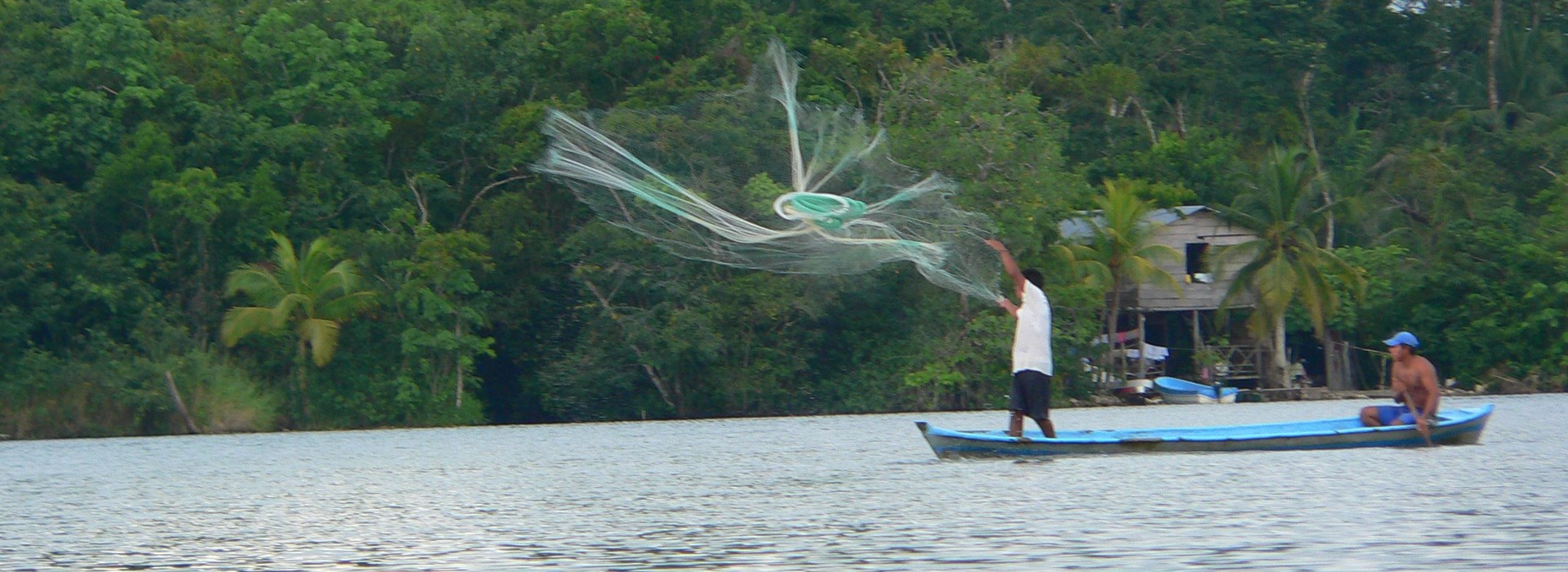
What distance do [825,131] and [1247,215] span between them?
1408 cm

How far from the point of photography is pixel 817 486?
13.1m

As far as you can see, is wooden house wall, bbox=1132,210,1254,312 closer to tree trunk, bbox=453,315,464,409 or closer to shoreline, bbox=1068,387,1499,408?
shoreline, bbox=1068,387,1499,408

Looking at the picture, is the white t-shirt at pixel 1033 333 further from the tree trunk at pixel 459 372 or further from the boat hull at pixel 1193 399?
the boat hull at pixel 1193 399

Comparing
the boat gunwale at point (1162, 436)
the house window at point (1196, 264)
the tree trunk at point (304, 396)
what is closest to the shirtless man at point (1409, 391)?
the boat gunwale at point (1162, 436)

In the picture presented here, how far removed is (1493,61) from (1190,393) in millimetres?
13307

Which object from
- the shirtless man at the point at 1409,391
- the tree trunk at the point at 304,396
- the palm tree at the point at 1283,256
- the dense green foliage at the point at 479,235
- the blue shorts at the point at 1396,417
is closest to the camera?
the shirtless man at the point at 1409,391

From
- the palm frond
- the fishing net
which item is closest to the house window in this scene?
the fishing net

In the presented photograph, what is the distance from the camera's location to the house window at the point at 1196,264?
37.9m

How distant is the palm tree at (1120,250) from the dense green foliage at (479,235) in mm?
870

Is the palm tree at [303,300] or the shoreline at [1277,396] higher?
the palm tree at [303,300]

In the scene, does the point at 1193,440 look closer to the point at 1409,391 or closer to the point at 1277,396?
the point at 1409,391

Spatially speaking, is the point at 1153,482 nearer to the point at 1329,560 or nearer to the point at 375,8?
the point at 1329,560

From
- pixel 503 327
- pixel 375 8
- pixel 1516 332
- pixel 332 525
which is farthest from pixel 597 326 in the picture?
pixel 332 525

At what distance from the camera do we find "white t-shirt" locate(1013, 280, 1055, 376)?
13.4 metres
